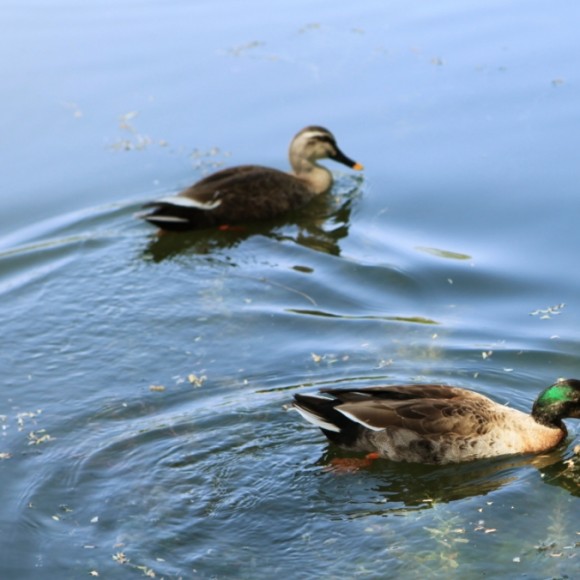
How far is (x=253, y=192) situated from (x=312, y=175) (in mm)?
1102

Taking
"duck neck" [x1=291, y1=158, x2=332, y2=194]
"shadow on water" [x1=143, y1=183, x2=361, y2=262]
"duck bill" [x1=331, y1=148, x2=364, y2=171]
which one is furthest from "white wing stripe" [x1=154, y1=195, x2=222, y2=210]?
"duck bill" [x1=331, y1=148, x2=364, y2=171]

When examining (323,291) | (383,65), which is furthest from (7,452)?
(383,65)

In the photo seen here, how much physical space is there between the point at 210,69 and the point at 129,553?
32.0 feet

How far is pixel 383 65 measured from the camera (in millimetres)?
15188

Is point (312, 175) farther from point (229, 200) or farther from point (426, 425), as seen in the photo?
point (426, 425)

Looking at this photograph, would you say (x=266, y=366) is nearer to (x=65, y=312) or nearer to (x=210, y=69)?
A: (x=65, y=312)

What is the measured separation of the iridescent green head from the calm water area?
0.30 metres

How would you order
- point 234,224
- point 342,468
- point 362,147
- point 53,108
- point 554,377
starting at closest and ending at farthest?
point 342,468, point 554,377, point 234,224, point 362,147, point 53,108

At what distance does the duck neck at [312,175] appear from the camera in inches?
507

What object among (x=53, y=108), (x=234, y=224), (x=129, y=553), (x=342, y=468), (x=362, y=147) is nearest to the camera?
(x=129, y=553)

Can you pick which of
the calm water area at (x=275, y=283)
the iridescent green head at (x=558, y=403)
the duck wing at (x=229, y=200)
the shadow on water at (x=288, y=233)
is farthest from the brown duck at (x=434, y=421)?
the duck wing at (x=229, y=200)

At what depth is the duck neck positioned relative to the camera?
42.2ft

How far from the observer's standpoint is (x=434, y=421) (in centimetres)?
787

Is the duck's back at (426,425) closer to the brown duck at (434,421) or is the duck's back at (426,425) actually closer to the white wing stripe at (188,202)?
the brown duck at (434,421)
